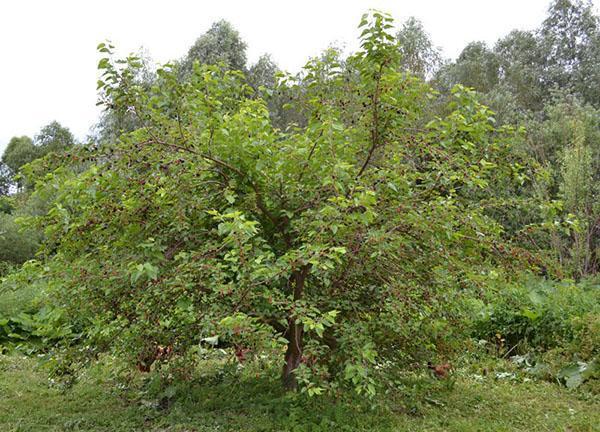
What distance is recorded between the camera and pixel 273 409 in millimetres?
3773

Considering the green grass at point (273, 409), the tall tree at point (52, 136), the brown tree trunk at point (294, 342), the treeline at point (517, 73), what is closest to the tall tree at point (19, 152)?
the tall tree at point (52, 136)

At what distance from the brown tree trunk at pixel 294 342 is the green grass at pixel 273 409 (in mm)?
120

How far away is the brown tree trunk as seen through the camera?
3.45 m

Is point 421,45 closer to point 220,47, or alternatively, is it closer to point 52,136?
point 220,47

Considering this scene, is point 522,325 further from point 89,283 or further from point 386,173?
point 89,283

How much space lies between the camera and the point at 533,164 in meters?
3.63

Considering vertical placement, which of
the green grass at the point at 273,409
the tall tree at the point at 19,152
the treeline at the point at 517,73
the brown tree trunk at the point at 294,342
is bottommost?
the green grass at the point at 273,409

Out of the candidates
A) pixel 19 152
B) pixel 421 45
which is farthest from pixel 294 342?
pixel 19 152

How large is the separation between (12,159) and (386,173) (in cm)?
3114

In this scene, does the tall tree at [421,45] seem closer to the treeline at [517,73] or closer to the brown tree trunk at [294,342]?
the treeline at [517,73]

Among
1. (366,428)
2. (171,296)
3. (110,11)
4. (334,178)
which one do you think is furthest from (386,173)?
(110,11)

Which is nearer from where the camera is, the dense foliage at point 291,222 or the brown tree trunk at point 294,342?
the dense foliage at point 291,222

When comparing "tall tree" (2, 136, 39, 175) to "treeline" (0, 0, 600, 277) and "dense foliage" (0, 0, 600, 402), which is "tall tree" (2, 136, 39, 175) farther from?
"dense foliage" (0, 0, 600, 402)

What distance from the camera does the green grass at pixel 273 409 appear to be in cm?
355
